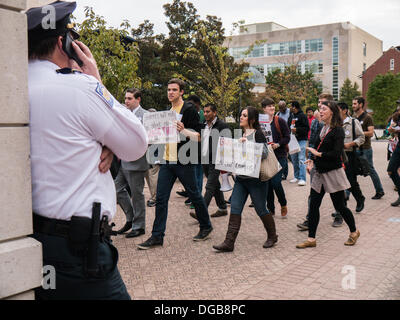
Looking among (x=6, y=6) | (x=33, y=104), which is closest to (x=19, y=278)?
(x=33, y=104)

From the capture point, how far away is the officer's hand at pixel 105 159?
6.86ft

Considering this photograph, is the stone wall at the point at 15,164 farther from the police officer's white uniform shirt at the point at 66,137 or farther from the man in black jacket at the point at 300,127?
the man in black jacket at the point at 300,127

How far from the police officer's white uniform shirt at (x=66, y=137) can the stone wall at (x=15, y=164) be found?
0.21 ft

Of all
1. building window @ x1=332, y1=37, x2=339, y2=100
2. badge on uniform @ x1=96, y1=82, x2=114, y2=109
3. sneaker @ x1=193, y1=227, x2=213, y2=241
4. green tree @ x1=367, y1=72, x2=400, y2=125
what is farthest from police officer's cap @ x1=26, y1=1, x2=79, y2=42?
building window @ x1=332, y1=37, x2=339, y2=100

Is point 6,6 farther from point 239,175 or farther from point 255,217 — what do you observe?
point 255,217

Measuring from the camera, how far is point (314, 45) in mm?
73312

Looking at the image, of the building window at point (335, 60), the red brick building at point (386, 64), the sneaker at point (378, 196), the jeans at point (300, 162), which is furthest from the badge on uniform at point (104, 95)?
the building window at point (335, 60)

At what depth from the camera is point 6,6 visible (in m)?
1.89

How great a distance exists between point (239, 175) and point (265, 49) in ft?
247

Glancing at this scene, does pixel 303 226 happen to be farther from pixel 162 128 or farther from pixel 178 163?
pixel 162 128

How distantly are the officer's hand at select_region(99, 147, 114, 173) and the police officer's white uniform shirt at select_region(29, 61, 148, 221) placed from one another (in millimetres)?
35

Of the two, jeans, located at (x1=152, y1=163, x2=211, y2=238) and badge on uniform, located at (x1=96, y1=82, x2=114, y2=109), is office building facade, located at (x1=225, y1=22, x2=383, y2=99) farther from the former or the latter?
badge on uniform, located at (x1=96, y1=82, x2=114, y2=109)

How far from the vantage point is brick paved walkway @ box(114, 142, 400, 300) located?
4.64 metres

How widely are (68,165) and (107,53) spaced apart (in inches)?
431
